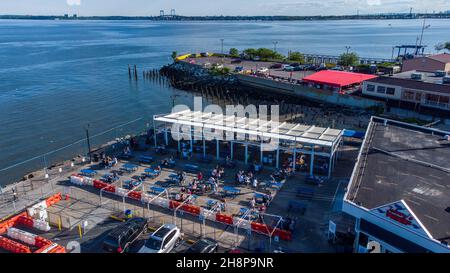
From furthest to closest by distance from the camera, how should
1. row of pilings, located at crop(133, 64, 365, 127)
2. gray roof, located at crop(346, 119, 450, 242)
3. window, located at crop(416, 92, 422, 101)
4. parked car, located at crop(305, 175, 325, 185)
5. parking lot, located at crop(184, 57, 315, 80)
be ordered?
1. parking lot, located at crop(184, 57, 315, 80)
2. row of pilings, located at crop(133, 64, 365, 127)
3. window, located at crop(416, 92, 422, 101)
4. parked car, located at crop(305, 175, 325, 185)
5. gray roof, located at crop(346, 119, 450, 242)

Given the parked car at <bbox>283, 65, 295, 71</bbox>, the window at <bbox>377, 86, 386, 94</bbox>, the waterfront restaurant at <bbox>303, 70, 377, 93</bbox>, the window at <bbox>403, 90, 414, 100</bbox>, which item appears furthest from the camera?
the parked car at <bbox>283, 65, 295, 71</bbox>

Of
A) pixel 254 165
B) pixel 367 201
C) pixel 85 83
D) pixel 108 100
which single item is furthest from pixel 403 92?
pixel 85 83

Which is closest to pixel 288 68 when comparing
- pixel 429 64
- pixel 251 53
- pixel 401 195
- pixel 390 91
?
pixel 251 53

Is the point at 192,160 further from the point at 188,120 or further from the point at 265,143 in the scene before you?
the point at 265,143

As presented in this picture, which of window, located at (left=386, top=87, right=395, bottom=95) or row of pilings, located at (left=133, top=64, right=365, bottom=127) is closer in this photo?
window, located at (left=386, top=87, right=395, bottom=95)

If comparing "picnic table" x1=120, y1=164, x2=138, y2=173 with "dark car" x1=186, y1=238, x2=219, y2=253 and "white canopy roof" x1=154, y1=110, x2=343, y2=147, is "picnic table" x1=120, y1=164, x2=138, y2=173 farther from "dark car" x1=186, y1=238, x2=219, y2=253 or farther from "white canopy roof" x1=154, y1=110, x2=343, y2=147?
"dark car" x1=186, y1=238, x2=219, y2=253

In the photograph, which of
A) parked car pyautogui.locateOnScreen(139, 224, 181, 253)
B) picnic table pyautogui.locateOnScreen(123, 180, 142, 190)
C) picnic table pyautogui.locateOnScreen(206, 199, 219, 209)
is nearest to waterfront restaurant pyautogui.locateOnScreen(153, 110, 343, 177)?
picnic table pyautogui.locateOnScreen(123, 180, 142, 190)

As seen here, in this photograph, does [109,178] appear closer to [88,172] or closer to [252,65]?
[88,172]
